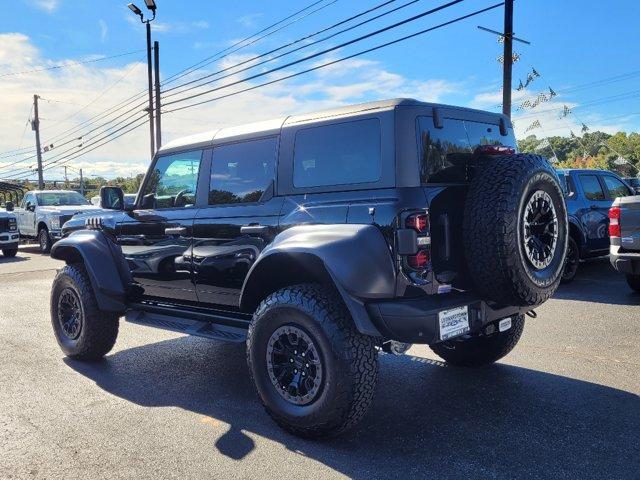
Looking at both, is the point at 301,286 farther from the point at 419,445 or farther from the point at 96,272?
the point at 96,272

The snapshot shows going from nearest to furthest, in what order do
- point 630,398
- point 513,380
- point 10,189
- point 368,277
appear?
point 368,277 → point 630,398 → point 513,380 → point 10,189

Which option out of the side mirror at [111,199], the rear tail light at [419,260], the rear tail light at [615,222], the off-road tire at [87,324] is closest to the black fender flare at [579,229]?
the rear tail light at [615,222]

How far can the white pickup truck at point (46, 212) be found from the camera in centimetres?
1580

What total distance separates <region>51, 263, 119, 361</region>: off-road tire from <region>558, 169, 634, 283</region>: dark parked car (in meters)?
6.81

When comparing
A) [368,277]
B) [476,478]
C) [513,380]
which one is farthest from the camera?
[513,380]

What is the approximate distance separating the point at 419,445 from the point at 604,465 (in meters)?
0.97

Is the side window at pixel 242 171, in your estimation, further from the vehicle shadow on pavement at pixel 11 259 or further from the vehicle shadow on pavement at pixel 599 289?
the vehicle shadow on pavement at pixel 11 259

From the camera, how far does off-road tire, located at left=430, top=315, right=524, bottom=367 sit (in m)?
4.34

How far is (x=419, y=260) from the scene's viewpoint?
10.1 feet

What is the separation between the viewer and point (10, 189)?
22.3 metres

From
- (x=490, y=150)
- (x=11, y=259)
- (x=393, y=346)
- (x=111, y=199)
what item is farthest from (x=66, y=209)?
(x=490, y=150)

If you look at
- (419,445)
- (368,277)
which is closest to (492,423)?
(419,445)

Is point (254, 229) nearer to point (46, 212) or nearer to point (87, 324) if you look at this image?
point (87, 324)

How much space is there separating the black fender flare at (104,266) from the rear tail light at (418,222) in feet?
9.59
